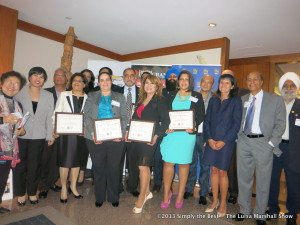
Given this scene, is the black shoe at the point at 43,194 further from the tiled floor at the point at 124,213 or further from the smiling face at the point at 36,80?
the smiling face at the point at 36,80

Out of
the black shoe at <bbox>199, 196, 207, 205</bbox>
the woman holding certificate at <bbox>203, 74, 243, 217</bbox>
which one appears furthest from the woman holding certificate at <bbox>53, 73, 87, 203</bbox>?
the black shoe at <bbox>199, 196, 207, 205</bbox>

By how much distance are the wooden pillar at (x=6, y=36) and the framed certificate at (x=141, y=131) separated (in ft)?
10.3

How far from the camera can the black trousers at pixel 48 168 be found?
3.39m

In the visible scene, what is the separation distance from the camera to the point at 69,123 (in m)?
3.02

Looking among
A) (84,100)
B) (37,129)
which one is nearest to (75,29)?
(84,100)

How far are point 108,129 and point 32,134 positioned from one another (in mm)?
1010

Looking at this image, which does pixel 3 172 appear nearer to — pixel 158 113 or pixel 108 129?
pixel 108 129

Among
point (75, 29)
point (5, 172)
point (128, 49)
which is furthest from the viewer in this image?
point (128, 49)

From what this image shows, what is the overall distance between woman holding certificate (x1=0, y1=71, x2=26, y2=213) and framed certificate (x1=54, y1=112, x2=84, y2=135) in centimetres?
42

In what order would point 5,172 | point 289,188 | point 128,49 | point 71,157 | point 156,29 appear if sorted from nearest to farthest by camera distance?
point 5,172 → point 289,188 → point 71,157 → point 156,29 → point 128,49

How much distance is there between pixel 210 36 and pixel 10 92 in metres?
4.41

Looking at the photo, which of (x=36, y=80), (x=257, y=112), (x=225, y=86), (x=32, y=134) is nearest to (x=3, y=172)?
(x=32, y=134)

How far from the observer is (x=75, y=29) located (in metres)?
5.52

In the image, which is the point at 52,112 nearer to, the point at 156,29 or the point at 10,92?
the point at 10,92
